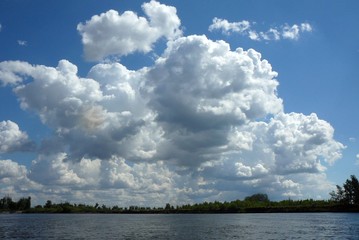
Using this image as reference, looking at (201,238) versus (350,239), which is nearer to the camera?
(350,239)

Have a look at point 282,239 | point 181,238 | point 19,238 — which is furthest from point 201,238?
point 19,238

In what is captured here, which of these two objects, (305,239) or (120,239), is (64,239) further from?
(305,239)

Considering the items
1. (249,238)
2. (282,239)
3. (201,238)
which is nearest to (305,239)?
(282,239)

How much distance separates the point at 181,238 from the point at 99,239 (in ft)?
59.9

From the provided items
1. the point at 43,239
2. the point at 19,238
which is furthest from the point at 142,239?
the point at 19,238

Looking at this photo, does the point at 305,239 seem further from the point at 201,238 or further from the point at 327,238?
the point at 201,238

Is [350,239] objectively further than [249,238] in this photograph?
No

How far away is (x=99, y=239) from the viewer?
93625mm

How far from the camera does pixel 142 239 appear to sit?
92.8 metres

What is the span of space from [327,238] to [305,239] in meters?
5.59

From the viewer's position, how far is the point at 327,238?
92188 mm

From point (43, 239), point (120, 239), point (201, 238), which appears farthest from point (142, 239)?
point (43, 239)

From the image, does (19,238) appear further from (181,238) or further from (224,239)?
(224,239)

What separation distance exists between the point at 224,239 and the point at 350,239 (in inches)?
1031
